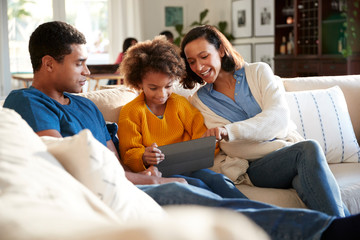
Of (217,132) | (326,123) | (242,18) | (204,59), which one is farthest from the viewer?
(242,18)

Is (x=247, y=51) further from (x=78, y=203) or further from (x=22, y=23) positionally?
(x=78, y=203)

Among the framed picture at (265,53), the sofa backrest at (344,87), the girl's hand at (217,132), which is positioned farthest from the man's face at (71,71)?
the framed picture at (265,53)

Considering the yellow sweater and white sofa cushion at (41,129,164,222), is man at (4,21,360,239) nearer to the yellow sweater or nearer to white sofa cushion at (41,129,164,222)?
the yellow sweater

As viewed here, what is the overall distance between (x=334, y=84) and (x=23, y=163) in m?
2.30

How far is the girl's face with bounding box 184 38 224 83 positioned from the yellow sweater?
0.15m

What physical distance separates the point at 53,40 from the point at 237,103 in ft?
2.87

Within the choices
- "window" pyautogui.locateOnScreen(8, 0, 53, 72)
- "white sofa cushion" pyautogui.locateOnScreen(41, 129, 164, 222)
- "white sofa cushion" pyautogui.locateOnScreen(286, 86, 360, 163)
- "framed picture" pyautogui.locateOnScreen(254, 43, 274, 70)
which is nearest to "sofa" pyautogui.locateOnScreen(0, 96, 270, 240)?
"white sofa cushion" pyautogui.locateOnScreen(41, 129, 164, 222)

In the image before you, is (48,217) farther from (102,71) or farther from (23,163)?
(102,71)

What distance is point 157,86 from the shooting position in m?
2.07

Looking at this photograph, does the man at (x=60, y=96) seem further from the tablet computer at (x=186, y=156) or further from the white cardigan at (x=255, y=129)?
the white cardigan at (x=255, y=129)

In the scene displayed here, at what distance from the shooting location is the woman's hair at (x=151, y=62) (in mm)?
2047

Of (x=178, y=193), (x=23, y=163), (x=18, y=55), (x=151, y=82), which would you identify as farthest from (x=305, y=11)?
(x=23, y=163)

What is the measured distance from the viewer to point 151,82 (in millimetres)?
2061

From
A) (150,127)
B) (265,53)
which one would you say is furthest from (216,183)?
(265,53)
